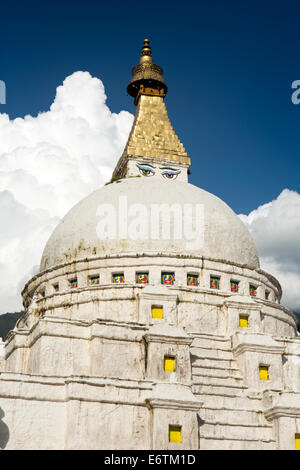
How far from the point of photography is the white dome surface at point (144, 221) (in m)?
33.1

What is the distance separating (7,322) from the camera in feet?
280

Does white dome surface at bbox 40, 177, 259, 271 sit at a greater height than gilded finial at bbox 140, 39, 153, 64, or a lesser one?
lesser

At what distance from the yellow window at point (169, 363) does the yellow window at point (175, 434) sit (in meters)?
3.08

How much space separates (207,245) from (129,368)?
9.26m

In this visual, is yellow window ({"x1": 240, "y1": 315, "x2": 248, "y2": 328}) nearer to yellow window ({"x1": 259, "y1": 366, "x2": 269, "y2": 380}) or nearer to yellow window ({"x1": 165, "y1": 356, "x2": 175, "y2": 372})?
yellow window ({"x1": 259, "y1": 366, "x2": 269, "y2": 380})

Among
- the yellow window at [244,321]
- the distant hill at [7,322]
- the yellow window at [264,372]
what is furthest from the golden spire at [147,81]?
the distant hill at [7,322]

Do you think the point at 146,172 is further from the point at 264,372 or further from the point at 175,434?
the point at 175,434

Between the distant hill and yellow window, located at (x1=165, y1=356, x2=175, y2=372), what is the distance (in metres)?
57.3

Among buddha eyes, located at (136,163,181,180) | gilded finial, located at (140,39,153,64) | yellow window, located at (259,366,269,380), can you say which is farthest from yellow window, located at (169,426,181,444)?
gilded finial, located at (140,39,153,64)

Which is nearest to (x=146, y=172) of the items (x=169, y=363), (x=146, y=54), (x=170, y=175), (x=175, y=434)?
(x=170, y=175)

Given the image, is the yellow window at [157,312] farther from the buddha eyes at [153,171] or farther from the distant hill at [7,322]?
the distant hill at [7,322]

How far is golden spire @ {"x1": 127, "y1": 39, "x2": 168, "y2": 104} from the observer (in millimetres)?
54281
